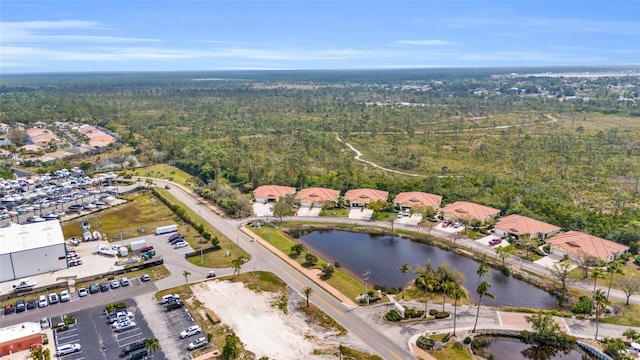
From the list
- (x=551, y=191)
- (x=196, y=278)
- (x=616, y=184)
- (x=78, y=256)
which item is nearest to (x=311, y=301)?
(x=196, y=278)

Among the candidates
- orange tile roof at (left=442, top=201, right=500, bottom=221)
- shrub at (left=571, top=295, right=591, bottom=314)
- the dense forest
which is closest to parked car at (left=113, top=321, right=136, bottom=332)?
shrub at (left=571, top=295, right=591, bottom=314)

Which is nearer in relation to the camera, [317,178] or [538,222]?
[538,222]

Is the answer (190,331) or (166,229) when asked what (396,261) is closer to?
(190,331)

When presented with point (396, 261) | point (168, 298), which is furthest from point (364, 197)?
point (168, 298)

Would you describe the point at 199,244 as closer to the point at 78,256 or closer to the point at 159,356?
the point at 78,256

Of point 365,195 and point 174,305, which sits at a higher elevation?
point 365,195

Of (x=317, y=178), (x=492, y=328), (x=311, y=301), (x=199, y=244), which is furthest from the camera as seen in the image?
(x=317, y=178)

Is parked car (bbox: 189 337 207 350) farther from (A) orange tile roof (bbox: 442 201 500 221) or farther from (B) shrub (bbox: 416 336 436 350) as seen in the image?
(A) orange tile roof (bbox: 442 201 500 221)
